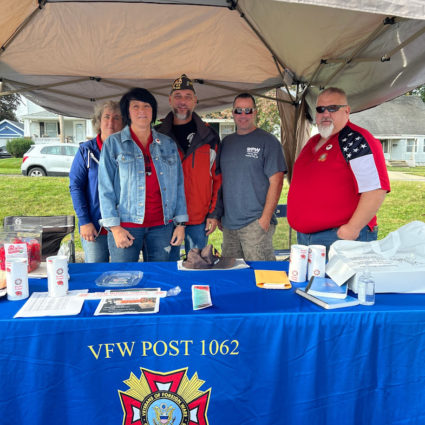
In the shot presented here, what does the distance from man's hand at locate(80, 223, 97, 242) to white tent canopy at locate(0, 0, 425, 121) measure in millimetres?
1772

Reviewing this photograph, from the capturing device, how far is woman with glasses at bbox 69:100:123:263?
2711 millimetres

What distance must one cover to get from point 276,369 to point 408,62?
2417 mm

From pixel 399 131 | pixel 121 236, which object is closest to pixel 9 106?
pixel 399 131

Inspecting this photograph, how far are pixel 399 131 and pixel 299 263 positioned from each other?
26731 millimetres

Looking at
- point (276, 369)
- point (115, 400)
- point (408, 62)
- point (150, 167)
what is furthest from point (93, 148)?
point (408, 62)

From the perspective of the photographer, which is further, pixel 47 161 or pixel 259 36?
pixel 47 161

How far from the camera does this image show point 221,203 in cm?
310

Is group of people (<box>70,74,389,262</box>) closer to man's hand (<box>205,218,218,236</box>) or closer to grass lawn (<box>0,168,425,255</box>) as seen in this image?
man's hand (<box>205,218,218,236</box>)

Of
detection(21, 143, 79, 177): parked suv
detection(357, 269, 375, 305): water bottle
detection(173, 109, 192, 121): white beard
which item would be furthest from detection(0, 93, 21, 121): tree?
detection(357, 269, 375, 305): water bottle

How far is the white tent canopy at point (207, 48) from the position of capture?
272cm

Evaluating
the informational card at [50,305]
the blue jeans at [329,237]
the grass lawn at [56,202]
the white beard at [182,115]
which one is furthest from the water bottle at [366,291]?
the grass lawn at [56,202]

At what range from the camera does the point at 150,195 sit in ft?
7.80

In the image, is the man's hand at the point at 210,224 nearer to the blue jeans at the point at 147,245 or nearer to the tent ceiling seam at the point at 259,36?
the blue jeans at the point at 147,245

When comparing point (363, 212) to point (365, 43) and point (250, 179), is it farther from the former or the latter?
point (365, 43)
